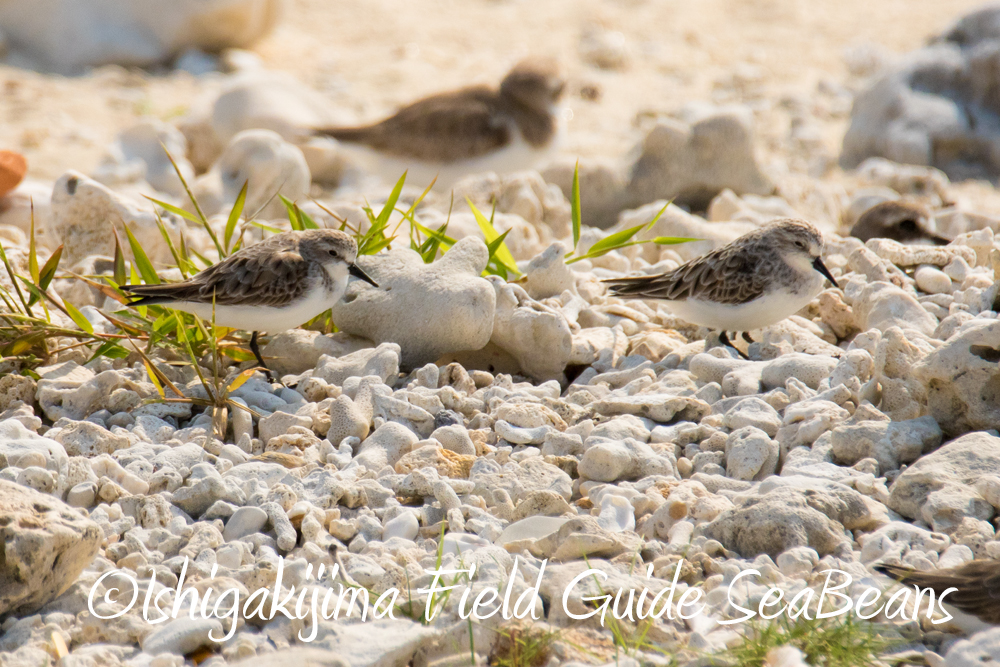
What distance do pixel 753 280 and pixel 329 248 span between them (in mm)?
1930

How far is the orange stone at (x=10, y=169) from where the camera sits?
6.48 metres

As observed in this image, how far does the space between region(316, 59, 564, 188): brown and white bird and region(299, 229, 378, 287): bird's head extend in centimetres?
358

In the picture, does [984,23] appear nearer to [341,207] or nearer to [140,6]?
[341,207]

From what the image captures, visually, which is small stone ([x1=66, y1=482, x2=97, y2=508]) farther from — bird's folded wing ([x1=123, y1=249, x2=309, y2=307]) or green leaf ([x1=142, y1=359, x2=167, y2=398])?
bird's folded wing ([x1=123, y1=249, x2=309, y2=307])


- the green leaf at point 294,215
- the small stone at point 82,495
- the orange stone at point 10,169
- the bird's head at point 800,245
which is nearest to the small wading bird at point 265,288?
the green leaf at point 294,215

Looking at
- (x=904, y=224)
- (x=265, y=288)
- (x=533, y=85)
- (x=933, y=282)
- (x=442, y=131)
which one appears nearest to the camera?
(x=265, y=288)

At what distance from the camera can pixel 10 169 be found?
653 centimetres

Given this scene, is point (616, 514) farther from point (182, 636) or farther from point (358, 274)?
point (358, 274)

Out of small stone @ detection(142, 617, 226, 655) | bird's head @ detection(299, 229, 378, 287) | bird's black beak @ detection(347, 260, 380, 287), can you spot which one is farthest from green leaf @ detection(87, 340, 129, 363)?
small stone @ detection(142, 617, 226, 655)

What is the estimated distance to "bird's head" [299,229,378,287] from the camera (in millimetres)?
4414

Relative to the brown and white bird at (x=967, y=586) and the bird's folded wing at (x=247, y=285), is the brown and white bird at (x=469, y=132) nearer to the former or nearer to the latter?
the bird's folded wing at (x=247, y=285)

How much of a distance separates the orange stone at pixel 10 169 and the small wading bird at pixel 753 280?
4.47 metres

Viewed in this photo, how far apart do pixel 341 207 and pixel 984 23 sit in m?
8.37

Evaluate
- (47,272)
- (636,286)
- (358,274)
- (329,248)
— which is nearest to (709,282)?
(636,286)
